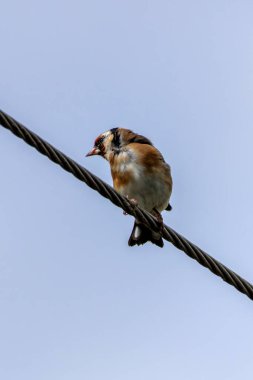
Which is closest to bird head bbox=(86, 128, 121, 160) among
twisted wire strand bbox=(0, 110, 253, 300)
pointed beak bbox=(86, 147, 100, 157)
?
pointed beak bbox=(86, 147, 100, 157)

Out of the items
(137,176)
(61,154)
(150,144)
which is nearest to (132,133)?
(150,144)

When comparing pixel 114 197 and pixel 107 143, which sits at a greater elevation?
pixel 107 143

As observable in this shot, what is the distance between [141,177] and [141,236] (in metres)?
0.55

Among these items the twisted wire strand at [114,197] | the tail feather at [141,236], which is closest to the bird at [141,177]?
the tail feather at [141,236]

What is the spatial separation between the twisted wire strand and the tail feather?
68.4 inches

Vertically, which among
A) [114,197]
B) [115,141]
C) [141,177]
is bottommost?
[114,197]

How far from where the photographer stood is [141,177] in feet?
24.2

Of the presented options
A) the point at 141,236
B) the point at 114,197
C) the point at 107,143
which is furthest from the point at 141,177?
the point at 114,197

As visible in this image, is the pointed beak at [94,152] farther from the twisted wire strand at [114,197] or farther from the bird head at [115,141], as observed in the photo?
the twisted wire strand at [114,197]

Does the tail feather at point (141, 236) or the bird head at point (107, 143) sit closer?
the tail feather at point (141, 236)

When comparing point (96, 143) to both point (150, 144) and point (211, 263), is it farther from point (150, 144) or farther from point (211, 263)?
point (211, 263)

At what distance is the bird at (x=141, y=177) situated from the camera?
739cm

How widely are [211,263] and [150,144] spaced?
290cm

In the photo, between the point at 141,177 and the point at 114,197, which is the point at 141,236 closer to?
the point at 141,177
